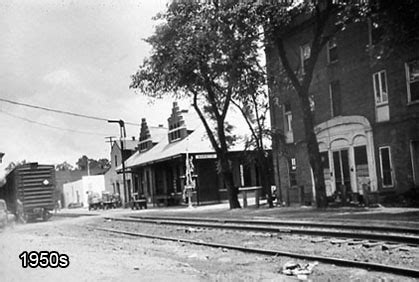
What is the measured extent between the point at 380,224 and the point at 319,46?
688 cm

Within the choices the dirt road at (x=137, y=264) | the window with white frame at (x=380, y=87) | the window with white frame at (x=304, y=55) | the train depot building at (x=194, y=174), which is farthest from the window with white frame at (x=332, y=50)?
the dirt road at (x=137, y=264)

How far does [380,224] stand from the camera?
1121 centimetres

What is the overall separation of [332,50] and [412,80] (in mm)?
2818

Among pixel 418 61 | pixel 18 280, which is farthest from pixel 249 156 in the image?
pixel 18 280

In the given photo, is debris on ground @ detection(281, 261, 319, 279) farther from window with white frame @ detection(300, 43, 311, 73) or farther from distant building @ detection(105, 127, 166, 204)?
window with white frame @ detection(300, 43, 311, 73)

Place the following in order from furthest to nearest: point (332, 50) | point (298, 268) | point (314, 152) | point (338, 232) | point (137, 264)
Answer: point (332, 50) → point (314, 152) → point (338, 232) → point (298, 268) → point (137, 264)

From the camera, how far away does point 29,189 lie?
A: 4914mm

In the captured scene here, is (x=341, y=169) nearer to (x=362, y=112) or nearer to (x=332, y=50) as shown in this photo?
(x=362, y=112)

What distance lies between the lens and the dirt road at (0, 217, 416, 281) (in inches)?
163

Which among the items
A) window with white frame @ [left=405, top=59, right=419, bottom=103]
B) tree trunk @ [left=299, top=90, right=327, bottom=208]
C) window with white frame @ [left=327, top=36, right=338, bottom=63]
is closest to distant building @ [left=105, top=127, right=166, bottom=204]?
tree trunk @ [left=299, top=90, right=327, bottom=208]

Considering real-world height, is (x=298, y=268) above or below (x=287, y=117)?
below

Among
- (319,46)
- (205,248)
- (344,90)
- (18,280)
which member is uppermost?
(319,46)

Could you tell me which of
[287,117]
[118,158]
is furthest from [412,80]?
[118,158]

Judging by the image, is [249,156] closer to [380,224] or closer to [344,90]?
[344,90]
